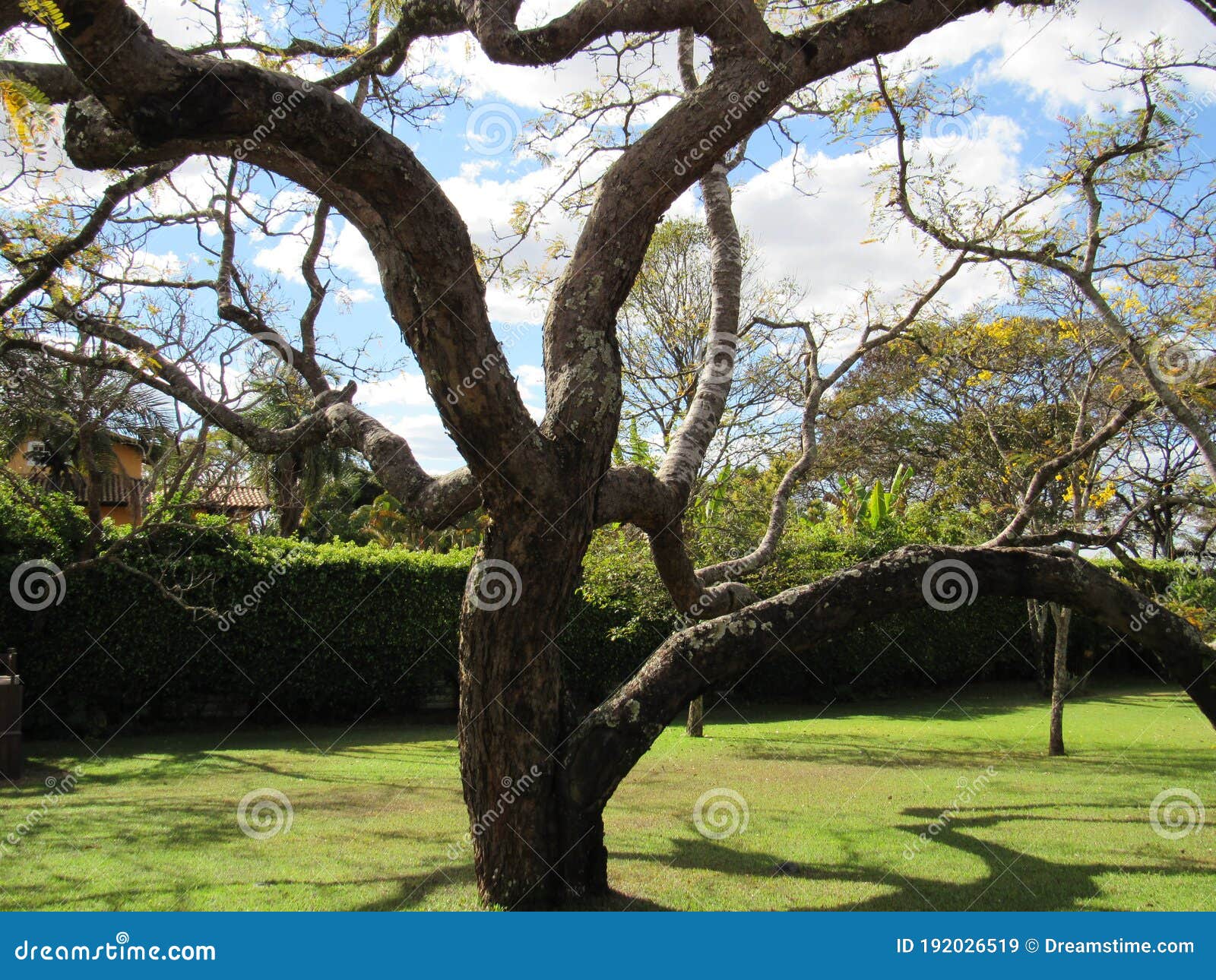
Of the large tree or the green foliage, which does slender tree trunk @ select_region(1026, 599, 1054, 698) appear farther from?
the green foliage

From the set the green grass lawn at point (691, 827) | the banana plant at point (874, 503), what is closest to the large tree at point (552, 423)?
the green grass lawn at point (691, 827)

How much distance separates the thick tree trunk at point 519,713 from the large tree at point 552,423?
0.01 meters

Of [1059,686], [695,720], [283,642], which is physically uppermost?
[1059,686]

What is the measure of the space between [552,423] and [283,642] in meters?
10.3

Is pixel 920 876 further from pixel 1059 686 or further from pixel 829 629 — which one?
pixel 1059 686

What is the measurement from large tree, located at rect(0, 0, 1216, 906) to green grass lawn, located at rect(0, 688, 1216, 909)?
3.22 ft

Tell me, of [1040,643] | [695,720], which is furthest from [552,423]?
[1040,643]

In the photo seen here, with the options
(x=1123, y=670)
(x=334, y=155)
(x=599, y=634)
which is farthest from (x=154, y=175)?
(x=1123, y=670)

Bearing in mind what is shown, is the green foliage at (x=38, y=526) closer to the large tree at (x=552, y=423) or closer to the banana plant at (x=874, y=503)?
the large tree at (x=552, y=423)

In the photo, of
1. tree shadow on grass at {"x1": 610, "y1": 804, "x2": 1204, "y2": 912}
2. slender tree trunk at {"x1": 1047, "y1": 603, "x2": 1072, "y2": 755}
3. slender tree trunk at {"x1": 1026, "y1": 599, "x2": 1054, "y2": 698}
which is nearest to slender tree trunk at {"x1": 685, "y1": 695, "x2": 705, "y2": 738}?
slender tree trunk at {"x1": 1047, "y1": 603, "x2": 1072, "y2": 755}

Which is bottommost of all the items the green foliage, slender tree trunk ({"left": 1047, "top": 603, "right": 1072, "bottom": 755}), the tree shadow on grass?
the tree shadow on grass

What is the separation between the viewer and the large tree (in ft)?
12.9

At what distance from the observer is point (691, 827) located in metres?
6.87

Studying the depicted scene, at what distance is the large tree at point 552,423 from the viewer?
12.9 ft
